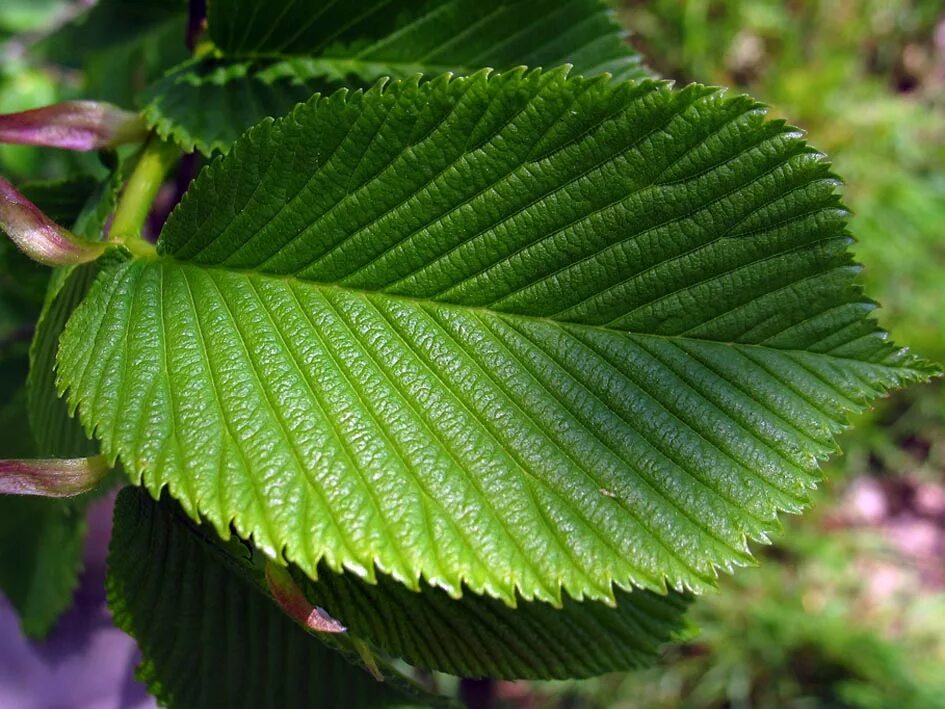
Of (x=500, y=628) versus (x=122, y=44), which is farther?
(x=122, y=44)

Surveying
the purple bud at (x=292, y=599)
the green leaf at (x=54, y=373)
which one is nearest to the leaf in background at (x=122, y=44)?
the green leaf at (x=54, y=373)

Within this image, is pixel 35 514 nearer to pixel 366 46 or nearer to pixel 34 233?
pixel 34 233

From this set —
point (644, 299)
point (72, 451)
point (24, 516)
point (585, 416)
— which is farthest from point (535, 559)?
point (24, 516)

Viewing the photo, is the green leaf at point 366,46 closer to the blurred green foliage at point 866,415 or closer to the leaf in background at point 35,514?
the leaf in background at point 35,514

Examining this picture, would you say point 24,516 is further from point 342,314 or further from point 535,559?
point 535,559

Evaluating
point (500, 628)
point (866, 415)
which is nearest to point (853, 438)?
point (866, 415)

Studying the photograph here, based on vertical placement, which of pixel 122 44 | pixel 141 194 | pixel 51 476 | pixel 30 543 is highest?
pixel 122 44

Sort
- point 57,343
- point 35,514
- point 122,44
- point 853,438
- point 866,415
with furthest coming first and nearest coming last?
point 853,438 → point 866,415 → point 122,44 → point 35,514 → point 57,343

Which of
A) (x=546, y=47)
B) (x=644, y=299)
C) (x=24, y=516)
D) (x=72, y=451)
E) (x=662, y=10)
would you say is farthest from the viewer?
(x=662, y=10)
